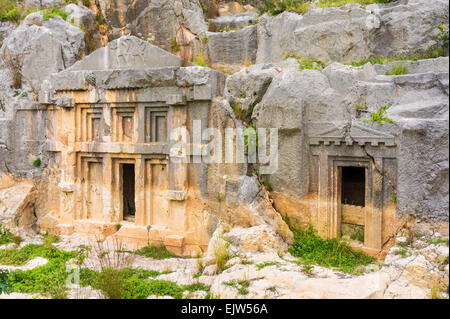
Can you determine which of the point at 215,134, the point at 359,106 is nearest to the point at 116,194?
the point at 215,134

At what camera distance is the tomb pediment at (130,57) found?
26.7 feet

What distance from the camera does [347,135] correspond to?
6.73 m

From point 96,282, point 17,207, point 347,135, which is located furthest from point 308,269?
point 17,207

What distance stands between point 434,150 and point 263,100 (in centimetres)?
309

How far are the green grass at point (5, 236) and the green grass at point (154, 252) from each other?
121 inches

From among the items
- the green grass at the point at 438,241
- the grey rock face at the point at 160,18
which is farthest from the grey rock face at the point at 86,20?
the green grass at the point at 438,241

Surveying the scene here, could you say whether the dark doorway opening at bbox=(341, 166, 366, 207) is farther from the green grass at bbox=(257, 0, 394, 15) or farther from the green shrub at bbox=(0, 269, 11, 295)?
the green shrub at bbox=(0, 269, 11, 295)

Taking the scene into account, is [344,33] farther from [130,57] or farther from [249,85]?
[130,57]

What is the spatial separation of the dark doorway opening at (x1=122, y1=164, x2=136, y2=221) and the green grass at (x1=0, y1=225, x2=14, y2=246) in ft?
8.21

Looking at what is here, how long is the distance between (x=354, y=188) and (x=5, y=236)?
25.8 ft

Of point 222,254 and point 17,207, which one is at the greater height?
point 17,207

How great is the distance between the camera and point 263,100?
750cm

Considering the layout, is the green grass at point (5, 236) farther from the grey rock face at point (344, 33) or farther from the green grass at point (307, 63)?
the green grass at point (307, 63)

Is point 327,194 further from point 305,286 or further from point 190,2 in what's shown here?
point 190,2
